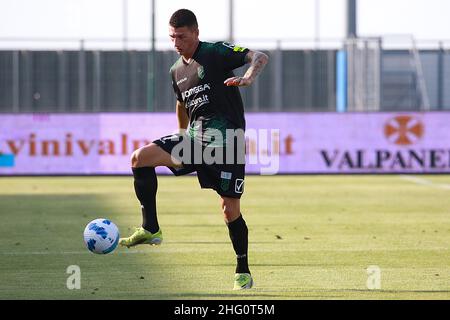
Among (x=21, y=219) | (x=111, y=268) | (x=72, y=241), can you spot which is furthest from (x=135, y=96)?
(x=111, y=268)

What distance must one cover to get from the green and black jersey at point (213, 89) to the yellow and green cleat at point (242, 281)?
1.26 meters

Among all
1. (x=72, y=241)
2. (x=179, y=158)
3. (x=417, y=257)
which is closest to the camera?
(x=179, y=158)

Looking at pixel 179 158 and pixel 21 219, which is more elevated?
pixel 179 158

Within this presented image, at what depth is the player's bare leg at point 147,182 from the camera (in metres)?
10.9

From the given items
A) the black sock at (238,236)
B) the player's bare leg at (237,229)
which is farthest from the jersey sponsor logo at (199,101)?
the black sock at (238,236)

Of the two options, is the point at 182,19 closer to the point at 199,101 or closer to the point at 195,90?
the point at 195,90

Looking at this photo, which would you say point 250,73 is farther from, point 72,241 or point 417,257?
point 72,241

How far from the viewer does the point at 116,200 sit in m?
23.5

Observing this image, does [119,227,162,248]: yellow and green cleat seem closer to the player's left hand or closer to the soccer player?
the soccer player

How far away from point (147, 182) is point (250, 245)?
385 cm

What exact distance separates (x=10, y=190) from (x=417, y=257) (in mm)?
15969

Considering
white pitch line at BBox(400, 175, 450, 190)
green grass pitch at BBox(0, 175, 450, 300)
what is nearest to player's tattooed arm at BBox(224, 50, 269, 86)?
green grass pitch at BBox(0, 175, 450, 300)

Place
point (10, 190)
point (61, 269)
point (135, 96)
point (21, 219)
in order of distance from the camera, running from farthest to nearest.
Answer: point (135, 96), point (10, 190), point (21, 219), point (61, 269)

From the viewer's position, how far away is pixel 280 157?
3331 centimetres
